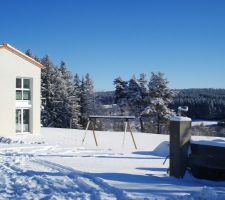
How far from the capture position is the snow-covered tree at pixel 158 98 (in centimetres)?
4672

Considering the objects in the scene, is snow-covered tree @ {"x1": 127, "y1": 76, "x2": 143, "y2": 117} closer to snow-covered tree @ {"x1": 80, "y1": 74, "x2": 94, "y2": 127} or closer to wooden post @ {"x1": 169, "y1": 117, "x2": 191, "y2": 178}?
snow-covered tree @ {"x1": 80, "y1": 74, "x2": 94, "y2": 127}

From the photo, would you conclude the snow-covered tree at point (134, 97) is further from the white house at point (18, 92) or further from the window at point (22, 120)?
the window at point (22, 120)

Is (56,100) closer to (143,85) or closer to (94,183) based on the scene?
(143,85)

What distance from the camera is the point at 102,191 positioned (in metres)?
7.60

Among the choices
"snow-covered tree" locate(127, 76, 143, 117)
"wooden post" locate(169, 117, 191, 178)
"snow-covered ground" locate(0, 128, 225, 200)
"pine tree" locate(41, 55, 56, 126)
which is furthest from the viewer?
"snow-covered tree" locate(127, 76, 143, 117)

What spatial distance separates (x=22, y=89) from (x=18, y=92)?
15.0 inches

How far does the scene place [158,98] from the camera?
4753 cm

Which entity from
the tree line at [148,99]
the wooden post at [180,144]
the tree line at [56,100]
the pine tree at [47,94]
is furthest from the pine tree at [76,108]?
the wooden post at [180,144]

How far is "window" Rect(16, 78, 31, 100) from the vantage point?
27.1m

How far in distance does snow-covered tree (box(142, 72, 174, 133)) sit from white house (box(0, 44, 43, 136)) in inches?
815

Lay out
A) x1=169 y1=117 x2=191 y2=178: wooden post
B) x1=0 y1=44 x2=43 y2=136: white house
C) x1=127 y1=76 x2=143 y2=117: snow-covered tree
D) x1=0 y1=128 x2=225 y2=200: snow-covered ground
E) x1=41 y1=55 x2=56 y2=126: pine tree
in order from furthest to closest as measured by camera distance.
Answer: x1=127 y1=76 x2=143 y2=117: snow-covered tree < x1=41 y1=55 x2=56 y2=126: pine tree < x1=0 y1=44 x2=43 y2=136: white house < x1=169 y1=117 x2=191 y2=178: wooden post < x1=0 y1=128 x2=225 y2=200: snow-covered ground

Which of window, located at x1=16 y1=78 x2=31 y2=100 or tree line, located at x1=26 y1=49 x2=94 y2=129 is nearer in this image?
window, located at x1=16 y1=78 x2=31 y2=100

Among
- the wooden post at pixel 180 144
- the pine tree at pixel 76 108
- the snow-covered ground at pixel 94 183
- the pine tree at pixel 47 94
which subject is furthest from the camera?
the pine tree at pixel 76 108

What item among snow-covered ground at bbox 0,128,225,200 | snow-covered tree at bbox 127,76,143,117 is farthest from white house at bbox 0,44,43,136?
snow-covered tree at bbox 127,76,143,117
